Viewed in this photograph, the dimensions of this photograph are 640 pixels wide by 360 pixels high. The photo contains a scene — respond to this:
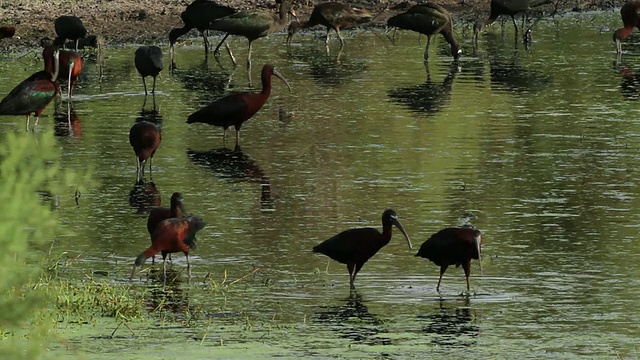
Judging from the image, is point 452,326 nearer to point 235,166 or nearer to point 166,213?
point 166,213

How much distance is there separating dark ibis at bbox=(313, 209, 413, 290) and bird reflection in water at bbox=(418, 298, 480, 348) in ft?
2.23

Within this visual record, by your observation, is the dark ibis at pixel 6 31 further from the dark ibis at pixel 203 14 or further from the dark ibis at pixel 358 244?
the dark ibis at pixel 358 244

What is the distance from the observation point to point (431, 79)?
74.0 feet

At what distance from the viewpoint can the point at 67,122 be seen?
61.1 ft

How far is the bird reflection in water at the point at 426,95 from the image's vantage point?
19.6 m

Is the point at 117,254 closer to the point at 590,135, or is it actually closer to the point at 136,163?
the point at 136,163

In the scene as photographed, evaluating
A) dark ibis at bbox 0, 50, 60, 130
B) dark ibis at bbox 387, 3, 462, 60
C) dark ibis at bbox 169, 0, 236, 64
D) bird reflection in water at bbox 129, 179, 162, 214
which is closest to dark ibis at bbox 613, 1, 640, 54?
dark ibis at bbox 387, 3, 462, 60

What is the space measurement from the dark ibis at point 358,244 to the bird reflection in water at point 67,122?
770 cm

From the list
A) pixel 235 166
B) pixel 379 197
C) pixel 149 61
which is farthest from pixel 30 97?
pixel 379 197

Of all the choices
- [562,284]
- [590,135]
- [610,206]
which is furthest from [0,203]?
[590,135]

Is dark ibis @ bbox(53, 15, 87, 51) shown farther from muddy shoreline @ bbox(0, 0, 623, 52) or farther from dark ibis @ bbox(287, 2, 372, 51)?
dark ibis @ bbox(287, 2, 372, 51)

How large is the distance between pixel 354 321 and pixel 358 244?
101 centimetres

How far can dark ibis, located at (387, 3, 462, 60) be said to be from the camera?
1000 inches

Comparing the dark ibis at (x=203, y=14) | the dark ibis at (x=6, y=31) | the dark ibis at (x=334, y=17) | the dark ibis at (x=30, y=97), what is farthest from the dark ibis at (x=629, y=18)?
the dark ibis at (x=30, y=97)
